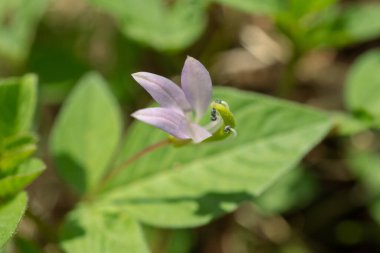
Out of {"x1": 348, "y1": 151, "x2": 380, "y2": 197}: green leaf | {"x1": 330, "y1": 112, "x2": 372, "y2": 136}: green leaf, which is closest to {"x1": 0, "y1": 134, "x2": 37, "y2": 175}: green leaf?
{"x1": 330, "y1": 112, "x2": 372, "y2": 136}: green leaf

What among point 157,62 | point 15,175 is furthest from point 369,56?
point 15,175

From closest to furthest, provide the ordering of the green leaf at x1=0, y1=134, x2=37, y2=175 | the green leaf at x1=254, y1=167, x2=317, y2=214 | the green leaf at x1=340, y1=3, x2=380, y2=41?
the green leaf at x1=0, y1=134, x2=37, y2=175, the green leaf at x1=340, y1=3, x2=380, y2=41, the green leaf at x1=254, y1=167, x2=317, y2=214

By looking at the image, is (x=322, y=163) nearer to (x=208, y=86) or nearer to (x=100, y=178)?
(x=100, y=178)

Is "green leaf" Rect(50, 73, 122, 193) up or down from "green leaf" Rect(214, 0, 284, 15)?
down

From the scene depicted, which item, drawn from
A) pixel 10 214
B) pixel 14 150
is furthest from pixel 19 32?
pixel 10 214

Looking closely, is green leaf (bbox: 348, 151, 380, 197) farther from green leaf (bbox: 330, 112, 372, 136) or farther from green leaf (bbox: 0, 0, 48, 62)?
green leaf (bbox: 0, 0, 48, 62)

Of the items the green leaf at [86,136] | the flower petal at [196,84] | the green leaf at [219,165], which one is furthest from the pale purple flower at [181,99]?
the green leaf at [86,136]

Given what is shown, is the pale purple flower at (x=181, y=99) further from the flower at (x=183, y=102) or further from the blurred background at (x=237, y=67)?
the blurred background at (x=237, y=67)
